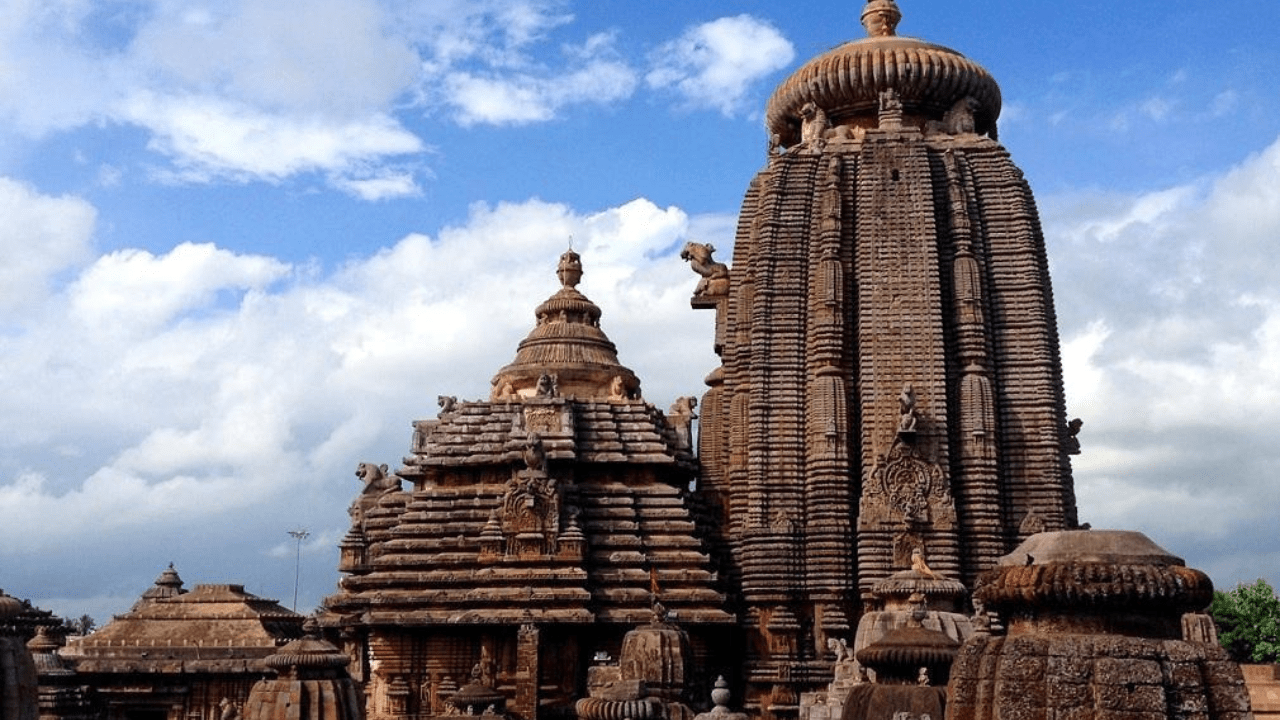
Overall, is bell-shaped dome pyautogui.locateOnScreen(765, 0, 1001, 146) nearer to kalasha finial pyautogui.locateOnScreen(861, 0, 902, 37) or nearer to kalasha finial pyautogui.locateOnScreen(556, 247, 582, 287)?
kalasha finial pyautogui.locateOnScreen(861, 0, 902, 37)

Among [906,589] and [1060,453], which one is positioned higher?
[1060,453]

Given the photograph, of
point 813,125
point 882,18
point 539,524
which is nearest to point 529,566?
point 539,524

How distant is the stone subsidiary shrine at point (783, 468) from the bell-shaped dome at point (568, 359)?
3.77 m

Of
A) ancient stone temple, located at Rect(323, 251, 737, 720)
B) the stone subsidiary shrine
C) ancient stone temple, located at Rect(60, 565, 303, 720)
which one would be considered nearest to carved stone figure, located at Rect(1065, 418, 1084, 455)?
the stone subsidiary shrine

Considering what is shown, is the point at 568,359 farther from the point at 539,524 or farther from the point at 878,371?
the point at 878,371

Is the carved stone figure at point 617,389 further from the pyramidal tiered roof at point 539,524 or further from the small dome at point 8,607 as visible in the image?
the small dome at point 8,607

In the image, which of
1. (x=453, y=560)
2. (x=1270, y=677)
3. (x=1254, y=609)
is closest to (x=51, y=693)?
(x=453, y=560)

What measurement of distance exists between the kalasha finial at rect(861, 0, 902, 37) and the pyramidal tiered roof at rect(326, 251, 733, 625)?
45.9 feet

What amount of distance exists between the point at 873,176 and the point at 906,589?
17283mm

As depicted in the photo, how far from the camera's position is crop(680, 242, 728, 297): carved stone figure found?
4278cm

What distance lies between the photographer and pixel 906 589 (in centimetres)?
2458

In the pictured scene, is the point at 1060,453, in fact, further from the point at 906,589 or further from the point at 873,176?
the point at 906,589

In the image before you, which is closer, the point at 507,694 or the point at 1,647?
the point at 1,647

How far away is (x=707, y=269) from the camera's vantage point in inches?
1708
